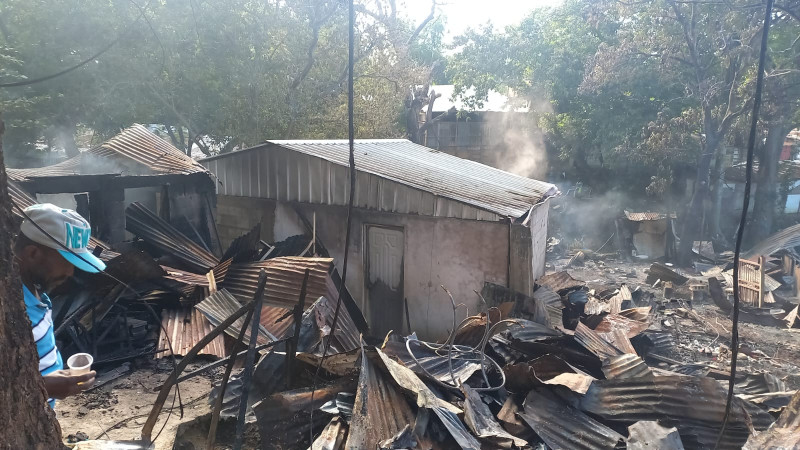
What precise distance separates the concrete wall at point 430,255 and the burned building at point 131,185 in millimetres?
1928

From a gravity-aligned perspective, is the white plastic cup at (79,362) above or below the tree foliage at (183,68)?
below

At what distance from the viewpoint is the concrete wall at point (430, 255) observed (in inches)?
299

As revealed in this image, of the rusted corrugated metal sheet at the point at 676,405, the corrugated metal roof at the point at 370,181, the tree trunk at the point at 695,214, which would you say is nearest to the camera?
the rusted corrugated metal sheet at the point at 676,405

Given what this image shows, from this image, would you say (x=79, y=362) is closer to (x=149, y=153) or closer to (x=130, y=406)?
(x=130, y=406)

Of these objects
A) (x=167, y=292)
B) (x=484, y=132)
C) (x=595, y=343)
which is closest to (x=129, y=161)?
(x=167, y=292)

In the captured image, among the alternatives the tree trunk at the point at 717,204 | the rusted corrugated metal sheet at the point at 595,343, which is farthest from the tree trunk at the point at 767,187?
the rusted corrugated metal sheet at the point at 595,343

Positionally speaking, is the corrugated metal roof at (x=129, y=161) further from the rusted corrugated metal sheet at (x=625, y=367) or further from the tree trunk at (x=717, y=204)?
the tree trunk at (x=717, y=204)

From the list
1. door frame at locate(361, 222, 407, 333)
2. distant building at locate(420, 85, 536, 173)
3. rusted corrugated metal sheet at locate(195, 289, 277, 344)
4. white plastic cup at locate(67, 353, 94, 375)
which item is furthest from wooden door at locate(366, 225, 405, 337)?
distant building at locate(420, 85, 536, 173)

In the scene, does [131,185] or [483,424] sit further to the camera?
[131,185]

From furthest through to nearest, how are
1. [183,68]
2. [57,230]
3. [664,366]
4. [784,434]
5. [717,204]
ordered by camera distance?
[717,204], [183,68], [664,366], [784,434], [57,230]

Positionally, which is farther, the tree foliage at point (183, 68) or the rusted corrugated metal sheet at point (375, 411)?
the tree foliage at point (183, 68)

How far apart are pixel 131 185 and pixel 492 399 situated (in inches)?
279

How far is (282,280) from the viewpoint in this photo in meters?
7.49

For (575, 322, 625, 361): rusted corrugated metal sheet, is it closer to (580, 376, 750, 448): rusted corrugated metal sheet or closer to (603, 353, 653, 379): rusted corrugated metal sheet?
(603, 353, 653, 379): rusted corrugated metal sheet
